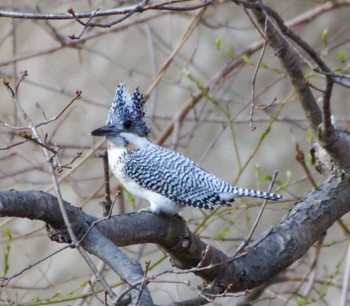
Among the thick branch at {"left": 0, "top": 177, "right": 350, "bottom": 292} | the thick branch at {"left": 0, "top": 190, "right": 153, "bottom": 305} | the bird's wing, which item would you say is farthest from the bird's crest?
the thick branch at {"left": 0, "top": 190, "right": 153, "bottom": 305}

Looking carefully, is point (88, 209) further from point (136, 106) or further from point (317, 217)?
point (317, 217)

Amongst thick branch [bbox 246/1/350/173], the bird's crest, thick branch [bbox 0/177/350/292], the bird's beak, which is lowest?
thick branch [bbox 0/177/350/292]

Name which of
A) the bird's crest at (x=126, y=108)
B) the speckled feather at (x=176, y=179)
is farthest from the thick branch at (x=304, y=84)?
the bird's crest at (x=126, y=108)

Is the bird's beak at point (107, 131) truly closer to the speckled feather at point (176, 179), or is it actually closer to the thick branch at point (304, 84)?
the speckled feather at point (176, 179)

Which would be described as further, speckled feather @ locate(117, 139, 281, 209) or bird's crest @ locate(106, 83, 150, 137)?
bird's crest @ locate(106, 83, 150, 137)

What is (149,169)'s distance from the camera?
8.50ft

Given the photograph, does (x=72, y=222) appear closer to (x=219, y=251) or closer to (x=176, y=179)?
(x=219, y=251)

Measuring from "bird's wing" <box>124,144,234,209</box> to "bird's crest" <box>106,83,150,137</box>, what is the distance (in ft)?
0.34

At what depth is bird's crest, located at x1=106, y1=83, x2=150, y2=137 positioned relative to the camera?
261cm

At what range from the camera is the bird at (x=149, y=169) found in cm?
248

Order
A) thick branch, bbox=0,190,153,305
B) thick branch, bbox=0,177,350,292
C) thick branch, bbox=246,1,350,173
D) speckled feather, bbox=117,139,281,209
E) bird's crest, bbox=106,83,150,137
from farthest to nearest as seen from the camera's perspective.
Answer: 1. bird's crest, bbox=106,83,150,137
2. speckled feather, bbox=117,139,281,209
3. thick branch, bbox=246,1,350,173
4. thick branch, bbox=0,177,350,292
5. thick branch, bbox=0,190,153,305

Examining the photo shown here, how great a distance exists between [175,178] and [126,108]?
0.92 feet

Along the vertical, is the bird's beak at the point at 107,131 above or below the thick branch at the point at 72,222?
above

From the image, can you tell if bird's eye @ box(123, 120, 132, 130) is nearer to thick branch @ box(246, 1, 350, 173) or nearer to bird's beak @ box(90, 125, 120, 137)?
bird's beak @ box(90, 125, 120, 137)
